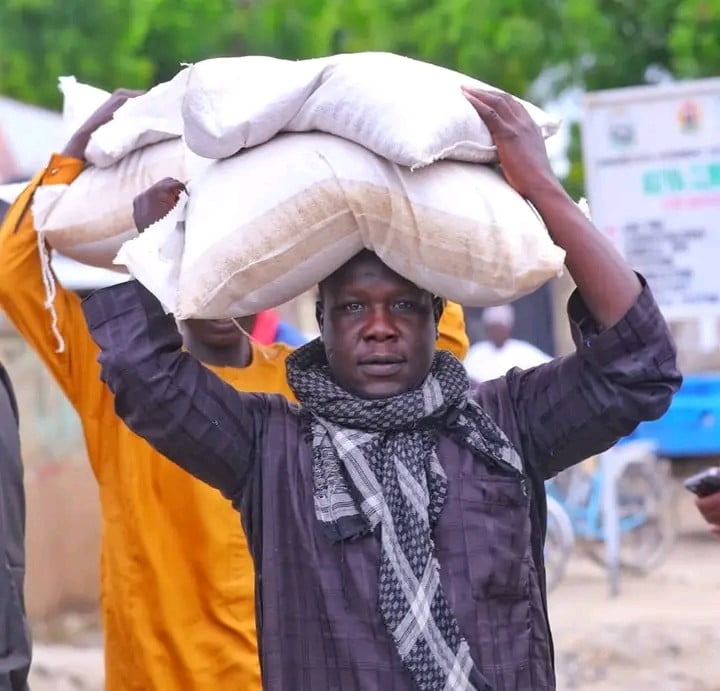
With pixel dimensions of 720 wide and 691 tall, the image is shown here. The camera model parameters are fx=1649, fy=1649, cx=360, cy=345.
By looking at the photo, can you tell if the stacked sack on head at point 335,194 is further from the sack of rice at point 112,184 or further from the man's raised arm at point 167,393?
the sack of rice at point 112,184

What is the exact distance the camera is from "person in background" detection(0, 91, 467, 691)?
3803 mm

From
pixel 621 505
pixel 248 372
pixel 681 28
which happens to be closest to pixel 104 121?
pixel 248 372

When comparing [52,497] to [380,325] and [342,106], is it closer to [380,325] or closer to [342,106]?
[380,325]

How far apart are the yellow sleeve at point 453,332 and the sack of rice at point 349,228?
139cm

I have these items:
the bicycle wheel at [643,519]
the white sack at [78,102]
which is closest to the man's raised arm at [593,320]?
the white sack at [78,102]

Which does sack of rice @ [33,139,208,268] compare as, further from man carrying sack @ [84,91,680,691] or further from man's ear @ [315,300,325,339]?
man carrying sack @ [84,91,680,691]

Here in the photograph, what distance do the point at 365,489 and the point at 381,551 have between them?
0.35 ft

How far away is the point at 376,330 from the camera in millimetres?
2809

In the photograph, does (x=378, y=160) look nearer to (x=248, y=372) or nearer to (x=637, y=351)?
(x=637, y=351)

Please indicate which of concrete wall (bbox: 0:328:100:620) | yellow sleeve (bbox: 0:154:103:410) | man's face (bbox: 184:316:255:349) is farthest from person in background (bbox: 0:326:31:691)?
concrete wall (bbox: 0:328:100:620)

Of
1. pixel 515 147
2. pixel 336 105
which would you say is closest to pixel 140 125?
pixel 336 105

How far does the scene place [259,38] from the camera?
18562 mm

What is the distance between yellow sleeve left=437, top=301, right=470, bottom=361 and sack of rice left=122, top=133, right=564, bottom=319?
139 centimetres

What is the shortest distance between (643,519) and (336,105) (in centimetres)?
905
